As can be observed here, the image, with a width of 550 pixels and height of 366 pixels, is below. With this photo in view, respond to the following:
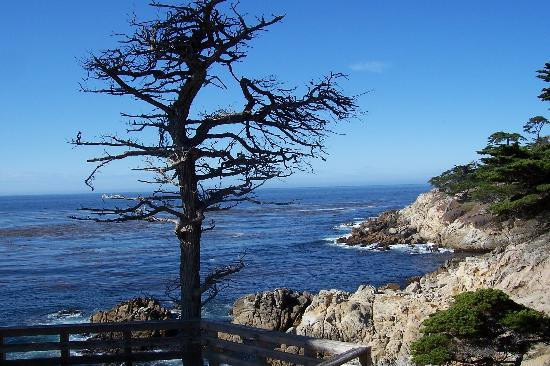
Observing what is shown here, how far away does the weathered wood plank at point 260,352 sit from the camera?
5.67 meters

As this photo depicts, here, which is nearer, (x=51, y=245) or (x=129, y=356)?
(x=129, y=356)

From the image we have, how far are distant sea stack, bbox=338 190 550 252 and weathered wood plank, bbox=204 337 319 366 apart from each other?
3382 centimetres

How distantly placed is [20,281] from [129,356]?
29568 millimetres

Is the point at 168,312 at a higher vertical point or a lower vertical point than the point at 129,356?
lower

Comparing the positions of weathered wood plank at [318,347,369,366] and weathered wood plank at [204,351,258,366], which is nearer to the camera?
weathered wood plank at [318,347,369,366]

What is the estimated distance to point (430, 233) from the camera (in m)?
50.1

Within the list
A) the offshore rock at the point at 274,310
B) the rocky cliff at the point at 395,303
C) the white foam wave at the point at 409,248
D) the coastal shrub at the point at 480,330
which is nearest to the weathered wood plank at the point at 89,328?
the coastal shrub at the point at 480,330

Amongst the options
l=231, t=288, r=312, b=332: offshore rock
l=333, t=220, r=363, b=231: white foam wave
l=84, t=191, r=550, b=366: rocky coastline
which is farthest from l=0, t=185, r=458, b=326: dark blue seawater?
l=333, t=220, r=363, b=231: white foam wave

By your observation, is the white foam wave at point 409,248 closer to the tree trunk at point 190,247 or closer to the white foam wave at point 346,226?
the white foam wave at point 346,226

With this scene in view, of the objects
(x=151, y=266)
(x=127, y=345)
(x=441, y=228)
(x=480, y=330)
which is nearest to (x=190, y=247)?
(x=127, y=345)

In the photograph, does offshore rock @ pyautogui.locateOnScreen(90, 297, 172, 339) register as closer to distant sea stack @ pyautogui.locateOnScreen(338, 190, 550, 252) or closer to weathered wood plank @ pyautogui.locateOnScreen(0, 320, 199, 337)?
weathered wood plank @ pyautogui.locateOnScreen(0, 320, 199, 337)

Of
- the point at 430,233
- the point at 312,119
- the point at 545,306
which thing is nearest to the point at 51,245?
the point at 430,233

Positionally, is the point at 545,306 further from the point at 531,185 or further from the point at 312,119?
the point at 312,119

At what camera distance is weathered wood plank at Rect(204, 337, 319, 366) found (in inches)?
223
